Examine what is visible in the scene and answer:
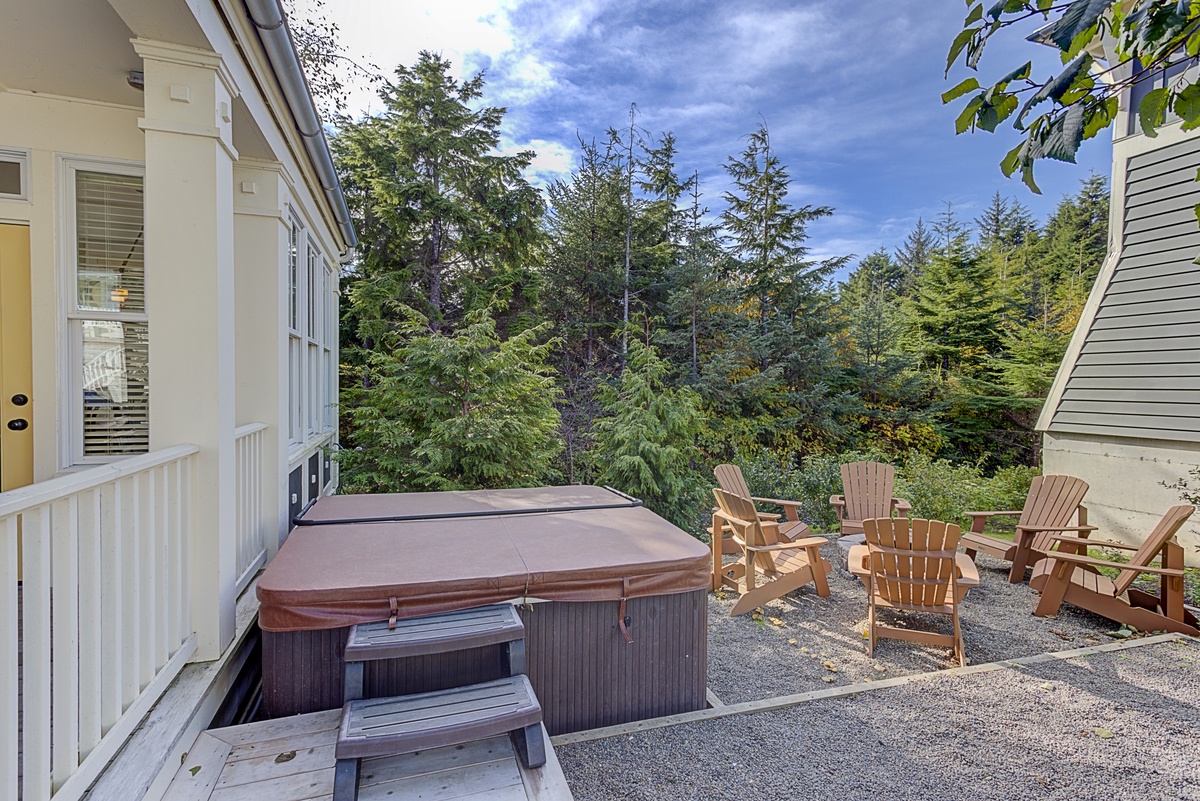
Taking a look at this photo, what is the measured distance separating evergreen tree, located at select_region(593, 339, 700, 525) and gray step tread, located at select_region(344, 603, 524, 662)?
3.98 meters

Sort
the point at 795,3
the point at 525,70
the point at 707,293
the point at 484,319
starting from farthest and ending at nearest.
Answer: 1. the point at 707,293
2. the point at 525,70
3. the point at 795,3
4. the point at 484,319

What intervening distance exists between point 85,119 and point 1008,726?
5.69 meters

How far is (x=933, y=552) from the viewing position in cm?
364

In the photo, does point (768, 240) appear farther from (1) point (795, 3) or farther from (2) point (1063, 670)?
(2) point (1063, 670)

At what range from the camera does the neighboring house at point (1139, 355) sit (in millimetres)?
5770

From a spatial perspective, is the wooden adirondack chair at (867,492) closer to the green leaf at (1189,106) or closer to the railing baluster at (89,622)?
the green leaf at (1189,106)

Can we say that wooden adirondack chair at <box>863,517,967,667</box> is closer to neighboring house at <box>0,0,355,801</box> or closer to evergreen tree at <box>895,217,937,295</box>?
neighboring house at <box>0,0,355,801</box>

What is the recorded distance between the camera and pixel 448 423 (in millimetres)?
5656

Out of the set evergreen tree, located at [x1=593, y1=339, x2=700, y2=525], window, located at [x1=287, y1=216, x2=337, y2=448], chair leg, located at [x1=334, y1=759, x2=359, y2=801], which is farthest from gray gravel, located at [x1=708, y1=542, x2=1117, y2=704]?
window, located at [x1=287, y1=216, x2=337, y2=448]

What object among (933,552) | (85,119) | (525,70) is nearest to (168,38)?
(85,119)

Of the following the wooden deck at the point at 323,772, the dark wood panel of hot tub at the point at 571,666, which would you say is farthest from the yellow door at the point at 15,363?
the wooden deck at the point at 323,772

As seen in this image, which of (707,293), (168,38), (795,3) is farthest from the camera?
(707,293)

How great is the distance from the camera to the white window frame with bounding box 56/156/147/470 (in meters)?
2.80

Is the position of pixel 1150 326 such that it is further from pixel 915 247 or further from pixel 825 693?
pixel 915 247
